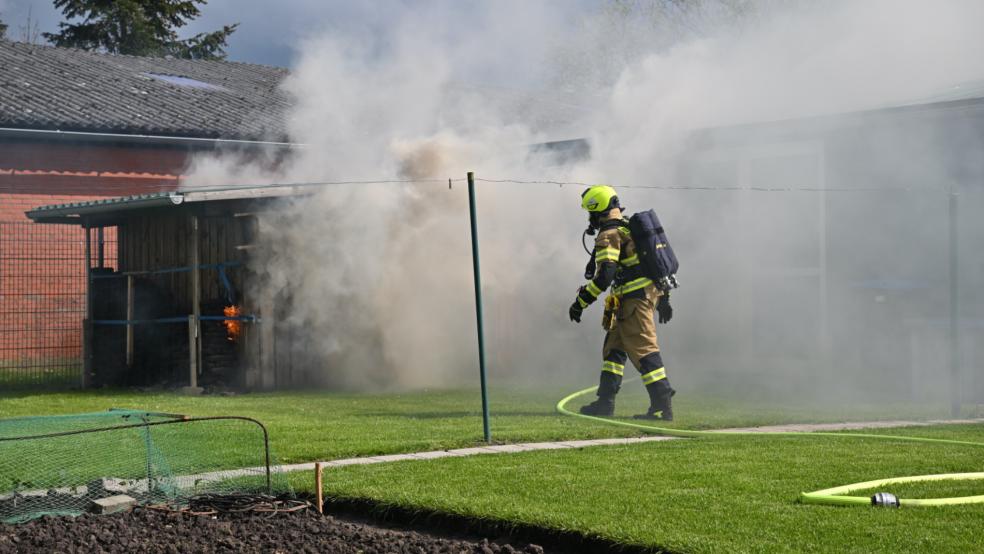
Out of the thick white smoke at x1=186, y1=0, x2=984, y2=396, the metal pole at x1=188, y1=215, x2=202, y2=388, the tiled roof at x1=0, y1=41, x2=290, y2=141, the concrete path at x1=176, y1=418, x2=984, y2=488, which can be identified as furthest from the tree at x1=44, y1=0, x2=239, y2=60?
the concrete path at x1=176, y1=418, x2=984, y2=488

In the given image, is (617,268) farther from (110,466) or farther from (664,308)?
(110,466)

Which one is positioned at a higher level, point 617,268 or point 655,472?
point 617,268

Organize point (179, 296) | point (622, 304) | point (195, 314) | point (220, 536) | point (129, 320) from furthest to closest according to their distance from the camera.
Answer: point (179, 296), point (129, 320), point (195, 314), point (622, 304), point (220, 536)

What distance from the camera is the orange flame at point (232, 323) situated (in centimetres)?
1457

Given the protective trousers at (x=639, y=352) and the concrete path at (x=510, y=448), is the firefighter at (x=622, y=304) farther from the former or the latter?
the concrete path at (x=510, y=448)

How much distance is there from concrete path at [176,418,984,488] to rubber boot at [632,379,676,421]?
0.78 metres

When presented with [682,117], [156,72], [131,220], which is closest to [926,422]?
[682,117]

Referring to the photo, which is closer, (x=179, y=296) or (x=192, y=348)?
(x=192, y=348)

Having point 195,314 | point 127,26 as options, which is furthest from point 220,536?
point 127,26

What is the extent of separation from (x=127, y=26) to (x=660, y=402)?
3235cm

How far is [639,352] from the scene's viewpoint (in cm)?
1050

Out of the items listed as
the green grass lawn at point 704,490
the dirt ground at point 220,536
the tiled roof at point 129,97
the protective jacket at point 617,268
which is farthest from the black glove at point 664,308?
the tiled roof at point 129,97

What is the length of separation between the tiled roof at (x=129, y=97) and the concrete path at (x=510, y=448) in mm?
14884

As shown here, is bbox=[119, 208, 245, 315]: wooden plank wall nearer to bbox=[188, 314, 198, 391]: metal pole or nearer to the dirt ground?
bbox=[188, 314, 198, 391]: metal pole
